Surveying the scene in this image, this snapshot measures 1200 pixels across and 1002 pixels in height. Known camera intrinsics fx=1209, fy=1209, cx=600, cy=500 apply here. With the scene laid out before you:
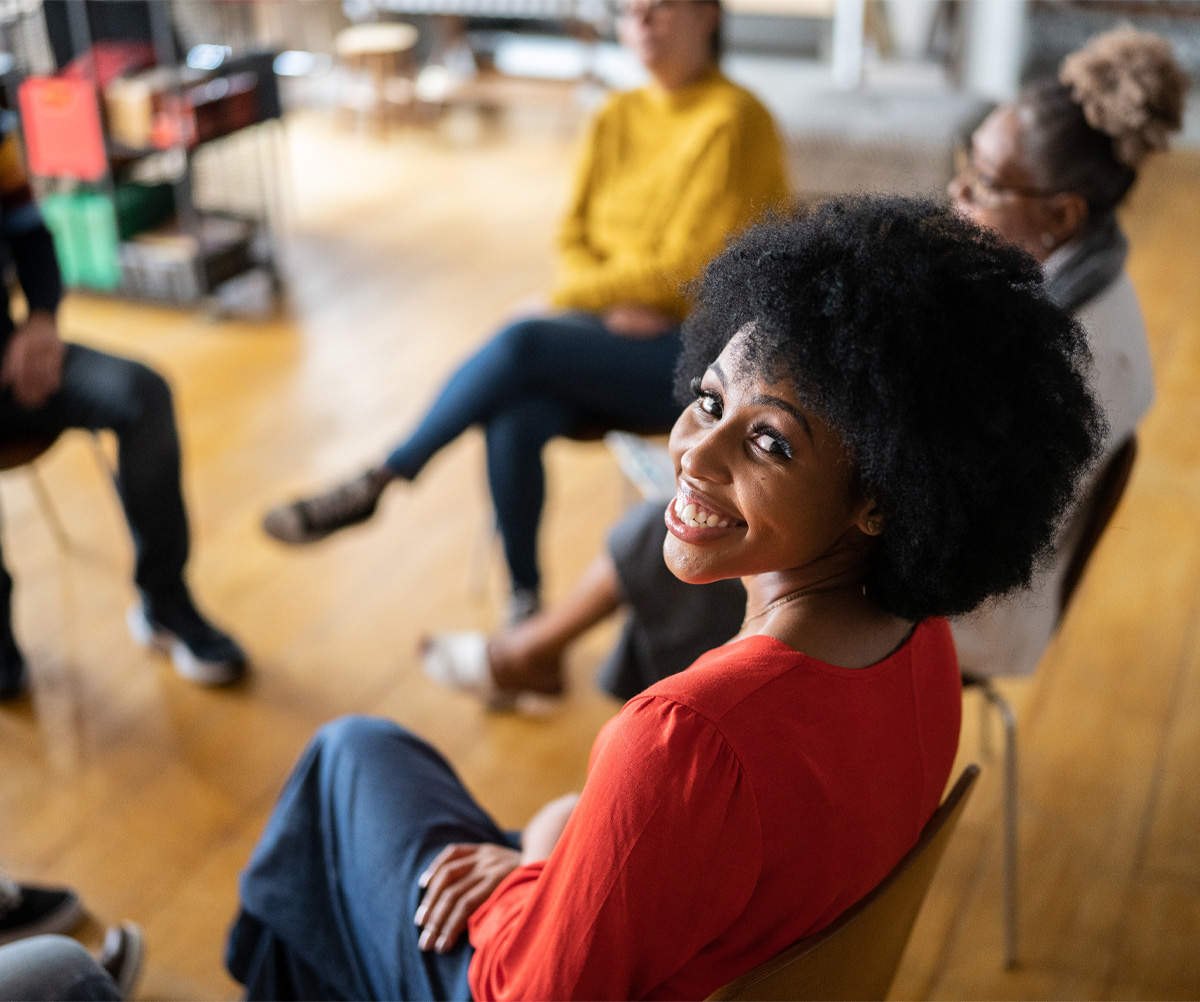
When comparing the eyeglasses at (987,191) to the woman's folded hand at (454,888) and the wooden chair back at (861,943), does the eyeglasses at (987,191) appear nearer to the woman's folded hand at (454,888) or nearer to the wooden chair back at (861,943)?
the wooden chair back at (861,943)

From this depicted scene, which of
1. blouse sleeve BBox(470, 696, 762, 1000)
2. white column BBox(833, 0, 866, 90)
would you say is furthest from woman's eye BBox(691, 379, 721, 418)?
white column BBox(833, 0, 866, 90)

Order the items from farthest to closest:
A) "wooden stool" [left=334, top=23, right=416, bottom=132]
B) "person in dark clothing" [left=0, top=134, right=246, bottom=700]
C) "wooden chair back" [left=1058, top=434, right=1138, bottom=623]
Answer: "wooden stool" [left=334, top=23, right=416, bottom=132] < "person in dark clothing" [left=0, top=134, right=246, bottom=700] < "wooden chair back" [left=1058, top=434, right=1138, bottom=623]

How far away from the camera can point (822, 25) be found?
629 centimetres

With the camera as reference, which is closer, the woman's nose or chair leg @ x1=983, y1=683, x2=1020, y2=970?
the woman's nose

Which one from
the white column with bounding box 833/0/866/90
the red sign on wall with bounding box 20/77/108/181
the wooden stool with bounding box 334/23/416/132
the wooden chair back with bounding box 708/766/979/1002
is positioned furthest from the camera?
the wooden stool with bounding box 334/23/416/132

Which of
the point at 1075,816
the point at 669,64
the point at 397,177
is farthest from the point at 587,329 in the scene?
the point at 397,177

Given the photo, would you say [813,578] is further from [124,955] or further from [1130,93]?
[124,955]

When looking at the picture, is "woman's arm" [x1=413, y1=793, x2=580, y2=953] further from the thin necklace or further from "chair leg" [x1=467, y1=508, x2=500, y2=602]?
"chair leg" [x1=467, y1=508, x2=500, y2=602]

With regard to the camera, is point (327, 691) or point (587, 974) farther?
point (327, 691)

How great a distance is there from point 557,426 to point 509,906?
1.17 metres

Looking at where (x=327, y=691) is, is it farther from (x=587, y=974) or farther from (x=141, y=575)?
(x=587, y=974)

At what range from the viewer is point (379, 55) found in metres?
5.75

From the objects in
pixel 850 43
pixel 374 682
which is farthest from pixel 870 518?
pixel 850 43

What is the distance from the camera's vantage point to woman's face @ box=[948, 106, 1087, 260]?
1639mm
